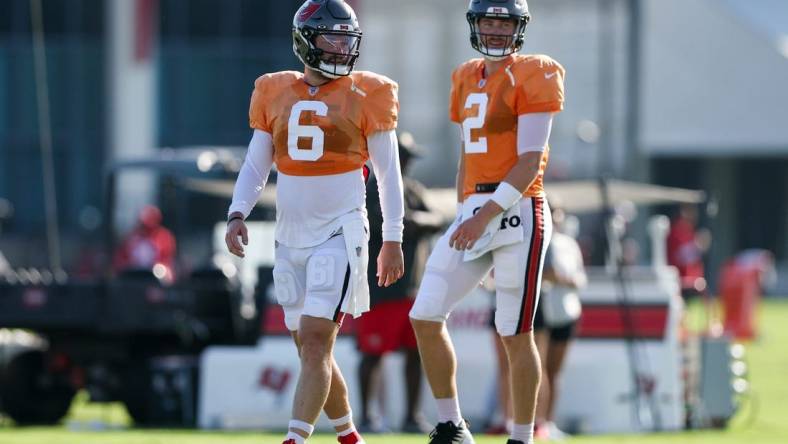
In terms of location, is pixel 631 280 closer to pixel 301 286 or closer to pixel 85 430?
pixel 85 430

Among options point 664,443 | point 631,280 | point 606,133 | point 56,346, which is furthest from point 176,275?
point 606,133

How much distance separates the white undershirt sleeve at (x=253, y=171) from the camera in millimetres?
7461

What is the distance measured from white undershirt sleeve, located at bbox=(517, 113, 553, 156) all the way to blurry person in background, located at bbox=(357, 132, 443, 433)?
3.86 meters

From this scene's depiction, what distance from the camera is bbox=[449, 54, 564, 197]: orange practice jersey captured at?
7.48 m

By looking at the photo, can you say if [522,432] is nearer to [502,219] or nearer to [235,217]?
[502,219]

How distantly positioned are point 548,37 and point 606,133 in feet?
7.73

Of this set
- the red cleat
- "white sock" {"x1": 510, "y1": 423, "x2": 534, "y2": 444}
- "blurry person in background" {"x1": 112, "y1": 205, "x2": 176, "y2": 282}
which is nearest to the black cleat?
"white sock" {"x1": 510, "y1": 423, "x2": 534, "y2": 444}

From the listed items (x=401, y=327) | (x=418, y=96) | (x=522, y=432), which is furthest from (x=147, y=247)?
(x=418, y=96)

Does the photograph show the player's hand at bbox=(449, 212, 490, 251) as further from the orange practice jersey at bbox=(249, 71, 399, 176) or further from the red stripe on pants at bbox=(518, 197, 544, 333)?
the orange practice jersey at bbox=(249, 71, 399, 176)

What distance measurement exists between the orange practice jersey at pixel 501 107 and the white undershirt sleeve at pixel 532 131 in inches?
1.1

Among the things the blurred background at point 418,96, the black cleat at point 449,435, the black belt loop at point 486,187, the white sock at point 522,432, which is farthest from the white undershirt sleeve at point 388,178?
the blurred background at point 418,96

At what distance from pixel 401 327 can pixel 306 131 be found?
454 cm

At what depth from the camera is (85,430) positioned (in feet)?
40.7

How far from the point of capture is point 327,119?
23.8 ft
